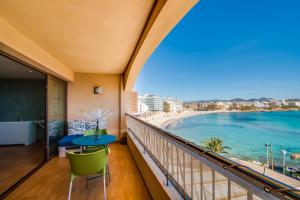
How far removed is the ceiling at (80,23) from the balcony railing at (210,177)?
166 centimetres

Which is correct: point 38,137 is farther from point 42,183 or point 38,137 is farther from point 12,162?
point 42,183

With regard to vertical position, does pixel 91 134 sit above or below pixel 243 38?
below

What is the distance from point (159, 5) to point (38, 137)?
6.36 metres

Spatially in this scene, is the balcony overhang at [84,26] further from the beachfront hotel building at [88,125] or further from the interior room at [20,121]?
the interior room at [20,121]

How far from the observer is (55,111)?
422cm

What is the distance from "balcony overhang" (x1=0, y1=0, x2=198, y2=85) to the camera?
1806 mm

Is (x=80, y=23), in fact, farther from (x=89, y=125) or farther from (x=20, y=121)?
(x=20, y=121)

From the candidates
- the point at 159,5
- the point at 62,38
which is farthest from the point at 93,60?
the point at 159,5

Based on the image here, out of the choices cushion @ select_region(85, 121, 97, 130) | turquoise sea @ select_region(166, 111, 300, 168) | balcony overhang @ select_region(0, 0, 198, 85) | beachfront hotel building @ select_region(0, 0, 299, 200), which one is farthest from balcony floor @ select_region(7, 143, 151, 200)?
balcony overhang @ select_region(0, 0, 198, 85)

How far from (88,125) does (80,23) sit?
3473 mm

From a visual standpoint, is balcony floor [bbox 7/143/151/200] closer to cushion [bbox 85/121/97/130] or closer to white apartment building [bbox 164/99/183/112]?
cushion [bbox 85/121/97/130]

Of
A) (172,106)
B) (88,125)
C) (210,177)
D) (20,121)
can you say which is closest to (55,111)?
(88,125)

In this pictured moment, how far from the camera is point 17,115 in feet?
18.0

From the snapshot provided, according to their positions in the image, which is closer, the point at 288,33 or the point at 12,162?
the point at 12,162
